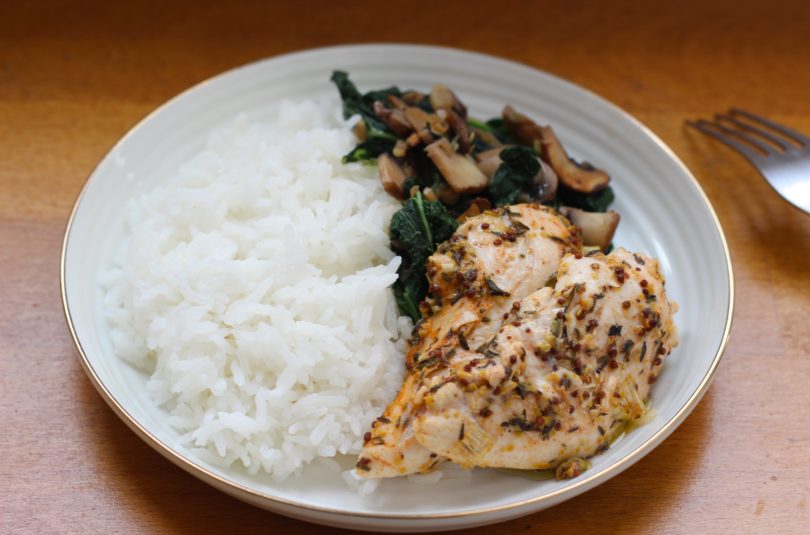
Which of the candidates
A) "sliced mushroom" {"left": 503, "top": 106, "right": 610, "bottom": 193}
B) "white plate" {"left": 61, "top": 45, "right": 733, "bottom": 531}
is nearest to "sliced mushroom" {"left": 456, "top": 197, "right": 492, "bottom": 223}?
"sliced mushroom" {"left": 503, "top": 106, "right": 610, "bottom": 193}

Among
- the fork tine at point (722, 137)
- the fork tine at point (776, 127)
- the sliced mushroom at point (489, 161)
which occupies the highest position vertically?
the fork tine at point (776, 127)

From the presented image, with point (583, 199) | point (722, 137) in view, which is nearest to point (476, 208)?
point (583, 199)

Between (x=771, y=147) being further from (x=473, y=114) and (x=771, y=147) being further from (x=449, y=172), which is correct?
(x=449, y=172)

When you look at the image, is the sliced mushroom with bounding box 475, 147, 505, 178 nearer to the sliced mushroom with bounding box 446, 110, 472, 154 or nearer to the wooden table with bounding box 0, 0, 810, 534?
the sliced mushroom with bounding box 446, 110, 472, 154

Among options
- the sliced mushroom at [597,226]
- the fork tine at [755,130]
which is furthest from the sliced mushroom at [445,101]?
the fork tine at [755,130]

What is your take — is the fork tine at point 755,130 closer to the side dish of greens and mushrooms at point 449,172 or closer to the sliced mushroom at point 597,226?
the side dish of greens and mushrooms at point 449,172

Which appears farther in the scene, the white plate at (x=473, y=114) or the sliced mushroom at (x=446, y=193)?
the sliced mushroom at (x=446, y=193)

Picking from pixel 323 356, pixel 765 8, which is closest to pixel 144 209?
pixel 323 356
